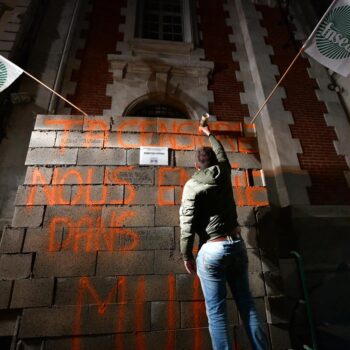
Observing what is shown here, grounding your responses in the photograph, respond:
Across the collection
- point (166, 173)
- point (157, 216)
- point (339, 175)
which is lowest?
point (157, 216)

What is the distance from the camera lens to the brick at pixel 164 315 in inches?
110

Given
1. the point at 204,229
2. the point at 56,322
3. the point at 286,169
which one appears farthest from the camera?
the point at 286,169

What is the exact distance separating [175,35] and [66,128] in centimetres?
518

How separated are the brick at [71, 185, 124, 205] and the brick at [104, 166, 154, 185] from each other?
0.33 feet

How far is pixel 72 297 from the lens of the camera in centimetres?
280

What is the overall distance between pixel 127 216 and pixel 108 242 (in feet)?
1.28

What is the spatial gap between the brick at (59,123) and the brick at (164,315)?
8.57 feet

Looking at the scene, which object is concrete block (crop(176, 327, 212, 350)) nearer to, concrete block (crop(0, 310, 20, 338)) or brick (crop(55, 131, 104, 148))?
concrete block (crop(0, 310, 20, 338))

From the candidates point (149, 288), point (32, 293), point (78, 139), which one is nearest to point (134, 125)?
point (78, 139)

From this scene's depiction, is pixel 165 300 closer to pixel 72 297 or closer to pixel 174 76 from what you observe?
pixel 72 297

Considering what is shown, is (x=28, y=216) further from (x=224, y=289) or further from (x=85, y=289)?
(x=224, y=289)

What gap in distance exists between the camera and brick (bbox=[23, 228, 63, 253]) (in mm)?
2943

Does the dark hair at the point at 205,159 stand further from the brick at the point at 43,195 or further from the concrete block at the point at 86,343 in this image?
the concrete block at the point at 86,343

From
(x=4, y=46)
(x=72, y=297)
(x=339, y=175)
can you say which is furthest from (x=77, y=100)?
(x=339, y=175)
